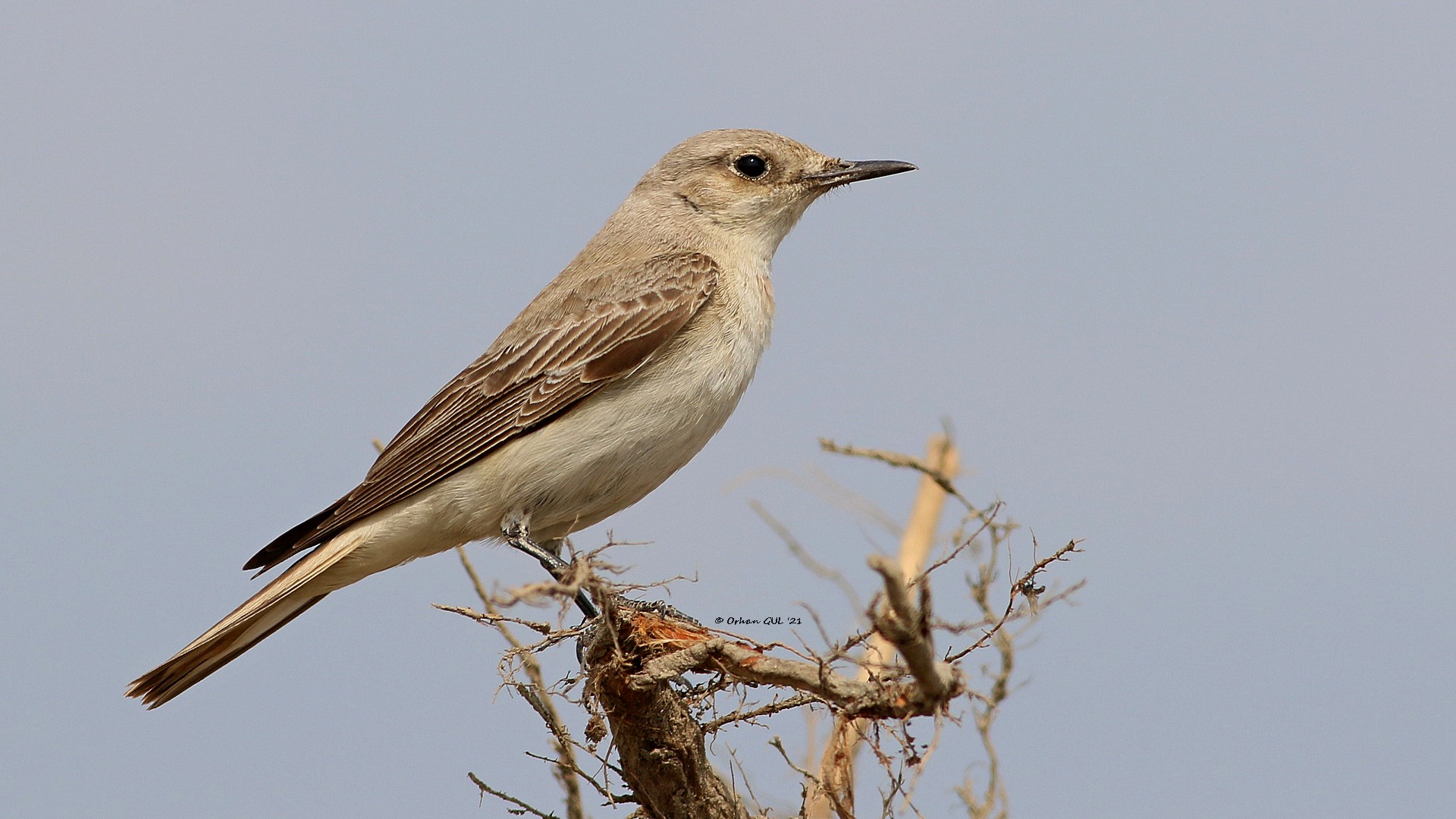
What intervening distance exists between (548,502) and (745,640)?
180 cm

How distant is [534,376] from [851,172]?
2428mm

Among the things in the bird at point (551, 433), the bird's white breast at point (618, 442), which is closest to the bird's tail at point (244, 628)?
the bird at point (551, 433)

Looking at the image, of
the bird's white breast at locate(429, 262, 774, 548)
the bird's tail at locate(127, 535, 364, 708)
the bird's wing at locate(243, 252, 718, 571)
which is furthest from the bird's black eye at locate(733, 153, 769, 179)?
the bird's tail at locate(127, 535, 364, 708)

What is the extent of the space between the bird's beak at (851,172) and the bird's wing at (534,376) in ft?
3.77

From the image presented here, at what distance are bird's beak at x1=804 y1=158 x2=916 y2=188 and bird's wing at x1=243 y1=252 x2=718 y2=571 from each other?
45.2 inches

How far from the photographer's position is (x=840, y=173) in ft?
26.4

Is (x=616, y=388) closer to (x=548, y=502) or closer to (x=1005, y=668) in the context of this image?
(x=548, y=502)

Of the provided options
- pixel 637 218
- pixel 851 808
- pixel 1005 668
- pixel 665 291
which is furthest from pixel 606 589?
pixel 637 218

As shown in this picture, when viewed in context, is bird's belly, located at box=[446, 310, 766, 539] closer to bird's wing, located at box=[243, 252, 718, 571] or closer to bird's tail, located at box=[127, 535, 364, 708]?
bird's wing, located at box=[243, 252, 718, 571]

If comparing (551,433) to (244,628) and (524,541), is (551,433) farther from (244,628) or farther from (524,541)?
(244,628)

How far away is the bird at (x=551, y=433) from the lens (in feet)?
21.7

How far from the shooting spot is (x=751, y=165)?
26.2 feet

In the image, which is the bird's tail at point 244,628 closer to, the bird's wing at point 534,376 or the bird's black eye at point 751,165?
the bird's wing at point 534,376

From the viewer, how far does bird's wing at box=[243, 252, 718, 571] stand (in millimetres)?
6777
